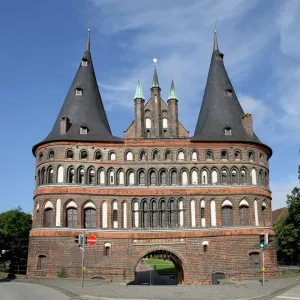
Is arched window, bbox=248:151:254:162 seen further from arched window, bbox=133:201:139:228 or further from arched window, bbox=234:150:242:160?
arched window, bbox=133:201:139:228

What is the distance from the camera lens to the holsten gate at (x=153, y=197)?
36.3m

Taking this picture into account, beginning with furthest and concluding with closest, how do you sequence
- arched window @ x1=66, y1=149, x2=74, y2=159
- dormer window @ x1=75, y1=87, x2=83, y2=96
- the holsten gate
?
dormer window @ x1=75, y1=87, x2=83, y2=96 → arched window @ x1=66, y1=149, x2=74, y2=159 → the holsten gate

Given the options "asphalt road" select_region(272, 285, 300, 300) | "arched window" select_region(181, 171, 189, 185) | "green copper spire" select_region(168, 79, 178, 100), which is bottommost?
"asphalt road" select_region(272, 285, 300, 300)

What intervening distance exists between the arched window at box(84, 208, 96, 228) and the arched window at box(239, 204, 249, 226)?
12706 mm

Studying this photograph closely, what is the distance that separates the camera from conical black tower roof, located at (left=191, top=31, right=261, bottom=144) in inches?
1553

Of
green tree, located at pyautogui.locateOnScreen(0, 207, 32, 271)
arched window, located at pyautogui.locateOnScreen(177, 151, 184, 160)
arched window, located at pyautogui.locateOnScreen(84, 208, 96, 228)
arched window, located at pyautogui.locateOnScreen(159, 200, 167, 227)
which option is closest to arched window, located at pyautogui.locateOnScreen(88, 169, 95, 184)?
arched window, located at pyautogui.locateOnScreen(84, 208, 96, 228)

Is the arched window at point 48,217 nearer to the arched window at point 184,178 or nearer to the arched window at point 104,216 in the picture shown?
the arched window at point 104,216

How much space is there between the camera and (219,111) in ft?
136

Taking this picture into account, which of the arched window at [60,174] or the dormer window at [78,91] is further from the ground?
the dormer window at [78,91]

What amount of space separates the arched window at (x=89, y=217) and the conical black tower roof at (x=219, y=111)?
10994mm

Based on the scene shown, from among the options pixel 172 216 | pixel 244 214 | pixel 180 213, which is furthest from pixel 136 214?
pixel 244 214

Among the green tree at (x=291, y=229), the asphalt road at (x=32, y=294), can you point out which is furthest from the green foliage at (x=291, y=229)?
the asphalt road at (x=32, y=294)

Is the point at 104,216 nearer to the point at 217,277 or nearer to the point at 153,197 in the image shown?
the point at 153,197

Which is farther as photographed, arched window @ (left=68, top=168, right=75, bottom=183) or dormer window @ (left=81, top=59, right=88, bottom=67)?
dormer window @ (left=81, top=59, right=88, bottom=67)
